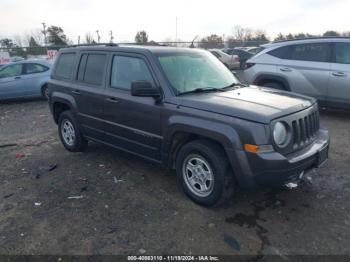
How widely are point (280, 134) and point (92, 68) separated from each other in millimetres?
3162

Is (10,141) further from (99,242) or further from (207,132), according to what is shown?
(207,132)

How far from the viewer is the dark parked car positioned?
11.1 ft

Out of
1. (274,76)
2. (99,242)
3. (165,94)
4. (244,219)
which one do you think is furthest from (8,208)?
(274,76)

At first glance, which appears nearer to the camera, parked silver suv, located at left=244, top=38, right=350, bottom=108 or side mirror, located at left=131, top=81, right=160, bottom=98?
side mirror, located at left=131, top=81, right=160, bottom=98

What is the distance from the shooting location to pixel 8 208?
13.4 ft

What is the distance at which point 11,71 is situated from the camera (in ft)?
38.1

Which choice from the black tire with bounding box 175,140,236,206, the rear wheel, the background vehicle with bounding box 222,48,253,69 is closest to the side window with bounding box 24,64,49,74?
the rear wheel

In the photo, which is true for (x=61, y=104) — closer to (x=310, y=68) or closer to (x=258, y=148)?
(x=258, y=148)

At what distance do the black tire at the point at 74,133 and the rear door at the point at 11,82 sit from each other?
20.9 ft

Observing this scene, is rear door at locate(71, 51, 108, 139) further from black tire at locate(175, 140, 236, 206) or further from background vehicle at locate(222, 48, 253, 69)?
background vehicle at locate(222, 48, 253, 69)

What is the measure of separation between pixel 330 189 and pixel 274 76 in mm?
4275

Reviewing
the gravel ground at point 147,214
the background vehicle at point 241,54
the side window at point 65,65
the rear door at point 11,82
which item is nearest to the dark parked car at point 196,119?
the side window at point 65,65

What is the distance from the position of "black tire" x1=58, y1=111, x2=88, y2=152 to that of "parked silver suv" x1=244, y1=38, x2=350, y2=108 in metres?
4.69

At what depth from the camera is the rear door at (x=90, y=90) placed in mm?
4961
